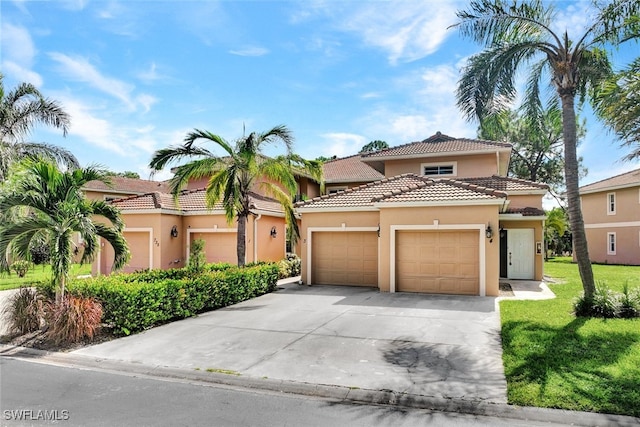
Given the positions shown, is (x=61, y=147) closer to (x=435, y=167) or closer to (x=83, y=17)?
(x=83, y=17)

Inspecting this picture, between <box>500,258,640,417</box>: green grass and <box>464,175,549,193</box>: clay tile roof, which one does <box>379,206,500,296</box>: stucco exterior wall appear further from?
<box>464,175,549,193</box>: clay tile roof

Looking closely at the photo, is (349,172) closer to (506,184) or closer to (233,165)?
(506,184)

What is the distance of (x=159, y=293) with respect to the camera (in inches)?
388

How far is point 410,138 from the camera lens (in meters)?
25.8

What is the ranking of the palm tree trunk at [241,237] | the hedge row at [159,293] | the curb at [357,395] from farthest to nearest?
the palm tree trunk at [241,237] → the hedge row at [159,293] → the curb at [357,395]

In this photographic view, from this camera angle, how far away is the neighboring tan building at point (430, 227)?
13.6 meters

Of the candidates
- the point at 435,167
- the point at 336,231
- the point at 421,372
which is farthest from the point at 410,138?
the point at 421,372

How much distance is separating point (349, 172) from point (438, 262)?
50.0 ft

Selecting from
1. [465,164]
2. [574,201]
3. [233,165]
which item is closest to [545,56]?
[574,201]

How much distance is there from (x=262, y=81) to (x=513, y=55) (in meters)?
9.26

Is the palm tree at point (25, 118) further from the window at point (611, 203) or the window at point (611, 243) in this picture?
the window at point (611, 243)

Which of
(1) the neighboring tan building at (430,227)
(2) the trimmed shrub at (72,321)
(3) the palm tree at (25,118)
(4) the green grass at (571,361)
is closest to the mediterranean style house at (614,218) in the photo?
(1) the neighboring tan building at (430,227)

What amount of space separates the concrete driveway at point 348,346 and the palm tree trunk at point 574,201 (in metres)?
2.56

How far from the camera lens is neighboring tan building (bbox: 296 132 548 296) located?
13.6 meters
